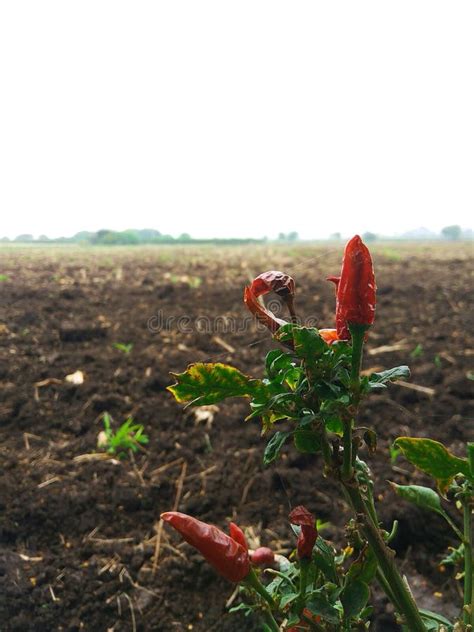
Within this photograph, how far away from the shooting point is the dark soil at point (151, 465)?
73.0 inches

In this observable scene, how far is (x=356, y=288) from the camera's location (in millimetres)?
809

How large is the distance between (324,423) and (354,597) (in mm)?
347

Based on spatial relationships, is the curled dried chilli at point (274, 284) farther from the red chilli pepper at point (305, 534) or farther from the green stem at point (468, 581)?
the green stem at point (468, 581)

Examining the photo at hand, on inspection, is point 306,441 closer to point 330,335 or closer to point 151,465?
point 330,335

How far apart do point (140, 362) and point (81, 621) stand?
2.04m

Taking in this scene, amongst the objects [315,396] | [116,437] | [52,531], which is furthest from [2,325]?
[315,396]

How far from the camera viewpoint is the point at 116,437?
2.64m

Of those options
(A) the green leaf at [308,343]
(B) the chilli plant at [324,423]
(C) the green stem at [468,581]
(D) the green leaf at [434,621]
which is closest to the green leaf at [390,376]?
(B) the chilli plant at [324,423]

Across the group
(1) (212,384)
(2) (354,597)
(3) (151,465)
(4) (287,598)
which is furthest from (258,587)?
(3) (151,465)

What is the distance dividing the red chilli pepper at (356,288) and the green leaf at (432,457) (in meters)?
0.23

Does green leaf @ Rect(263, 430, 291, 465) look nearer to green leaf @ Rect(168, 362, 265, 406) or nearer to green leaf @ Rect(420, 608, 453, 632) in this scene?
green leaf @ Rect(168, 362, 265, 406)

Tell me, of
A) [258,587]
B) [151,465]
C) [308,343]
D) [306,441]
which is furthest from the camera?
[151,465]

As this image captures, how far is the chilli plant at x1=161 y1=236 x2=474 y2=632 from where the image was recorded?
79 cm

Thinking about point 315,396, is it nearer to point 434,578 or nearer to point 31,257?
point 434,578
